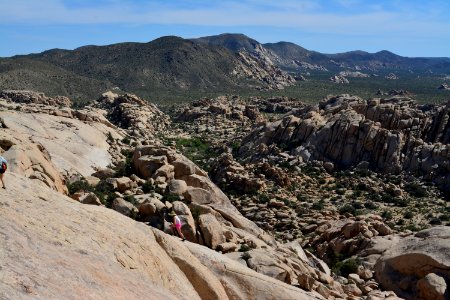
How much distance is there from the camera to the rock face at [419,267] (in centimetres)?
2452

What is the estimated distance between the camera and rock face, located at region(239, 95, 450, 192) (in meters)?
55.3

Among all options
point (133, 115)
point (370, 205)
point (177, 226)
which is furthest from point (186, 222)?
point (133, 115)

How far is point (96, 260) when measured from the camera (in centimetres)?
1205

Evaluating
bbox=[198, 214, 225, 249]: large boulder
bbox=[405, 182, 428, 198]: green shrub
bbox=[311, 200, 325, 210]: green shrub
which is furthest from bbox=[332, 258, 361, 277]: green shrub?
bbox=[405, 182, 428, 198]: green shrub

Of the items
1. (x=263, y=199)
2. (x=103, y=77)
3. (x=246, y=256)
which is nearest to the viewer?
(x=246, y=256)

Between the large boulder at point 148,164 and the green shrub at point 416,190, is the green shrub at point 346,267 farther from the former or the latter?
the green shrub at point 416,190

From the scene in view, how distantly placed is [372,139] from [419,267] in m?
34.4

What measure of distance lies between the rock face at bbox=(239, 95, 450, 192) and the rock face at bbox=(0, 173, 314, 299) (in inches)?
1668

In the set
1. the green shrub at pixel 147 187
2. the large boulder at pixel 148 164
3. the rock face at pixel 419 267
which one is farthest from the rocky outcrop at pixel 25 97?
the rock face at pixel 419 267

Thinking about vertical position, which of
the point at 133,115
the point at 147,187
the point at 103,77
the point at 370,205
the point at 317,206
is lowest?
the point at 370,205

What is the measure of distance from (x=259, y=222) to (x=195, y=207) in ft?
57.4

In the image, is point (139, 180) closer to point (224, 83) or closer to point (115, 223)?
point (115, 223)

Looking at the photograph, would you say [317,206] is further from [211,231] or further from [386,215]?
[211,231]

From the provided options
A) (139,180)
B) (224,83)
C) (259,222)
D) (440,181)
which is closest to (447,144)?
(440,181)
